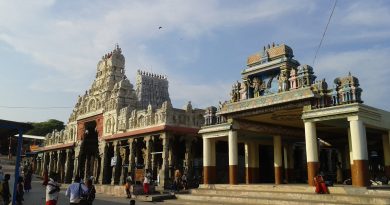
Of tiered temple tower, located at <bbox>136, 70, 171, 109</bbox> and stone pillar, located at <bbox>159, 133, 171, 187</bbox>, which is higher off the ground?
tiered temple tower, located at <bbox>136, 70, 171, 109</bbox>

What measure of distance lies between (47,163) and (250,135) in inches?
1597

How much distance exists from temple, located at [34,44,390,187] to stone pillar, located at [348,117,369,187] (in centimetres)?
4

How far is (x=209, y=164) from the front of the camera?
22688mm

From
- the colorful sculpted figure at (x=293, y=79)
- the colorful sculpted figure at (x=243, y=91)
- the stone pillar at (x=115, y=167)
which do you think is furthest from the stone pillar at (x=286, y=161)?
the stone pillar at (x=115, y=167)

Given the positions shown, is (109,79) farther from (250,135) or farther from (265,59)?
(265,59)

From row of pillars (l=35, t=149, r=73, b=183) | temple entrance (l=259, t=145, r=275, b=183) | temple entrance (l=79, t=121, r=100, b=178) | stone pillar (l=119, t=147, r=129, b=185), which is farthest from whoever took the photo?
row of pillars (l=35, t=149, r=73, b=183)

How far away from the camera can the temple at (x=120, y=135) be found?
1131 inches

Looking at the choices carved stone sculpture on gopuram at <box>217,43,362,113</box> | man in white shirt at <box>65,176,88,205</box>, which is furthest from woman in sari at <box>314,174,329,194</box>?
man in white shirt at <box>65,176,88,205</box>

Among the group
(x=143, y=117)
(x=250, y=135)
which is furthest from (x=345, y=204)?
(x=143, y=117)

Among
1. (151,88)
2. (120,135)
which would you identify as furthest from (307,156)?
(151,88)

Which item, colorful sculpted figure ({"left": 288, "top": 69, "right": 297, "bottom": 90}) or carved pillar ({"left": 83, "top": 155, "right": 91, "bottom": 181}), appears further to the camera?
carved pillar ({"left": 83, "top": 155, "right": 91, "bottom": 181})

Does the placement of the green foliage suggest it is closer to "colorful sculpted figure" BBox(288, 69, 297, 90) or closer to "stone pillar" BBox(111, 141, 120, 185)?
"stone pillar" BBox(111, 141, 120, 185)

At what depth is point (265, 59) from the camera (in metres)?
20.1

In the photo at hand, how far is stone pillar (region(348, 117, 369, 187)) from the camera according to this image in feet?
47.9
